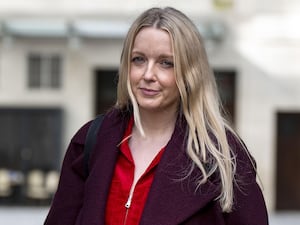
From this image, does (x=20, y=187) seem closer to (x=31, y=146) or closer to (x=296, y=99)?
(x=31, y=146)

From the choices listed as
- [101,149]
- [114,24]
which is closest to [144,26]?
[101,149]

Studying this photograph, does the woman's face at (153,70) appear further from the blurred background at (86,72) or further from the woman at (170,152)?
the blurred background at (86,72)

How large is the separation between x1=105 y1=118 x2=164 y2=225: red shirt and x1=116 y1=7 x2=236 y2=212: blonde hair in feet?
0.56

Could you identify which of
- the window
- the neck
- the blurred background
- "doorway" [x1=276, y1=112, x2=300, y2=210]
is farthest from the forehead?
"doorway" [x1=276, y1=112, x2=300, y2=210]

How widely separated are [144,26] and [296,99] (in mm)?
13483

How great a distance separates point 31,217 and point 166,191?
1207 cm

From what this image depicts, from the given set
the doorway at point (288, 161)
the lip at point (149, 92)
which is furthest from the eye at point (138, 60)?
the doorway at point (288, 161)

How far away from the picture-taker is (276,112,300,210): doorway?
15914 millimetres

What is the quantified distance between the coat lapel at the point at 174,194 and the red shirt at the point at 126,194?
0.05 meters

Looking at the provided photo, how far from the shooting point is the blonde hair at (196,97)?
244 cm

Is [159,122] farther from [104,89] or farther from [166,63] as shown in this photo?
[104,89]

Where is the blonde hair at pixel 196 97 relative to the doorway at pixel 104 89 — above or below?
below

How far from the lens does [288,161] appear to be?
52.4 feet

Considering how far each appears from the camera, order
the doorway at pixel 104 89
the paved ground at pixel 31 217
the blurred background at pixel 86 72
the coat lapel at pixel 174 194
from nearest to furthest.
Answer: the coat lapel at pixel 174 194, the paved ground at pixel 31 217, the blurred background at pixel 86 72, the doorway at pixel 104 89
